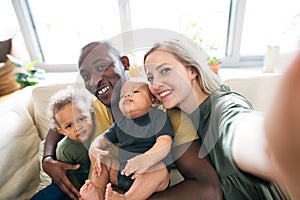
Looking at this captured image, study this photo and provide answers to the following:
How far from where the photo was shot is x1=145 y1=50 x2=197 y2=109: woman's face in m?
0.66

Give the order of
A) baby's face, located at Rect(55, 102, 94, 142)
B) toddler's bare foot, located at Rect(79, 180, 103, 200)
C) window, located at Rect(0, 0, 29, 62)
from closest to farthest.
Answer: toddler's bare foot, located at Rect(79, 180, 103, 200) → baby's face, located at Rect(55, 102, 94, 142) → window, located at Rect(0, 0, 29, 62)

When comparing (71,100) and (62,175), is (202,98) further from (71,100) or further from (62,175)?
(62,175)

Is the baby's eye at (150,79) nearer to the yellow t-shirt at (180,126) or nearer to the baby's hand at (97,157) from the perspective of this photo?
the yellow t-shirt at (180,126)

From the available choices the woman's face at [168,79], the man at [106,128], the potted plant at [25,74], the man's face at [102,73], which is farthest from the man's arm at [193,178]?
the potted plant at [25,74]

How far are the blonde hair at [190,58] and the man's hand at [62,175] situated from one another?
52 centimetres

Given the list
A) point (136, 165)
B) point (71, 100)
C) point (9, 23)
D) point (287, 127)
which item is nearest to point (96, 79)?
point (71, 100)

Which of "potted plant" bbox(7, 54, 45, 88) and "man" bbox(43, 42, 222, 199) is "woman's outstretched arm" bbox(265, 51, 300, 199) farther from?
"potted plant" bbox(7, 54, 45, 88)

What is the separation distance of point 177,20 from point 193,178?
3.89ft

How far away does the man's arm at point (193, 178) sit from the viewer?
62 centimetres

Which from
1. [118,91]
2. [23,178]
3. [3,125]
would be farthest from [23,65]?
[118,91]

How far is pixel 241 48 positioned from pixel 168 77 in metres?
1.10

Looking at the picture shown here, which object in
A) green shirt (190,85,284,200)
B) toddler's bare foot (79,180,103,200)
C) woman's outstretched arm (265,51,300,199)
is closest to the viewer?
woman's outstretched arm (265,51,300,199)

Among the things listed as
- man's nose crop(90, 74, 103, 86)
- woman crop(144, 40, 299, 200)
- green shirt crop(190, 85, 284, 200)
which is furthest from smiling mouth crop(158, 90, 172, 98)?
man's nose crop(90, 74, 103, 86)

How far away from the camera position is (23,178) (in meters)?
1.08
